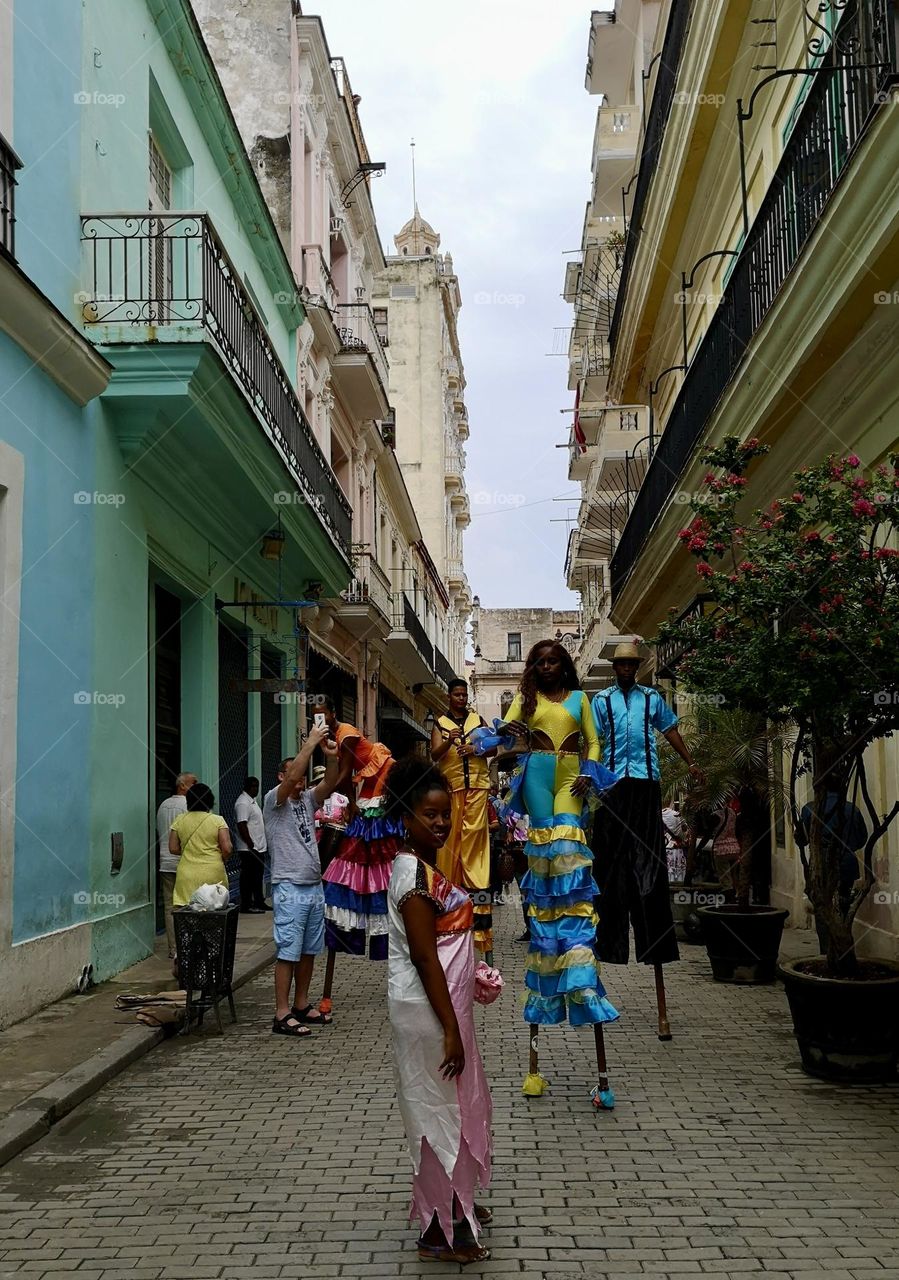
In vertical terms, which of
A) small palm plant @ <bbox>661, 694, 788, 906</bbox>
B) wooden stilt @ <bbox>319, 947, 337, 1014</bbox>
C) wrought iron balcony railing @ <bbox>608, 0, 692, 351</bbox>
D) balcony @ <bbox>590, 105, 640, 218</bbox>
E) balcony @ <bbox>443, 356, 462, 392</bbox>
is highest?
balcony @ <bbox>443, 356, 462, 392</bbox>

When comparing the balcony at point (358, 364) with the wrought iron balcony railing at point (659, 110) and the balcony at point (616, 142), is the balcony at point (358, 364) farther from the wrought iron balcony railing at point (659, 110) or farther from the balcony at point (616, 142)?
the balcony at point (616, 142)

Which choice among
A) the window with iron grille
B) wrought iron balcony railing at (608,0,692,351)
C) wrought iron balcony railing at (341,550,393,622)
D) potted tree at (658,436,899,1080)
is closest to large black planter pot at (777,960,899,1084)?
potted tree at (658,436,899,1080)

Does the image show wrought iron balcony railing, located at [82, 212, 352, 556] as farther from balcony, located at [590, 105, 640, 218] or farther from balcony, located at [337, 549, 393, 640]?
balcony, located at [590, 105, 640, 218]

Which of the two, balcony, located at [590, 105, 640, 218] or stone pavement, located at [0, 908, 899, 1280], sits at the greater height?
balcony, located at [590, 105, 640, 218]

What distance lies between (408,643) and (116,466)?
63.1ft

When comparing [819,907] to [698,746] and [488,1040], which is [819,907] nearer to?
[488,1040]

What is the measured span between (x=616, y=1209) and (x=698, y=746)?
18.7 feet

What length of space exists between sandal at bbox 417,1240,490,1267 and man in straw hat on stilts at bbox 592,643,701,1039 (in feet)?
10.4

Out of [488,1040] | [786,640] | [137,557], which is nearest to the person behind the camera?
[786,640]

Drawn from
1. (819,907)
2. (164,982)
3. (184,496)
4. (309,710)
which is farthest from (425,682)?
(819,907)

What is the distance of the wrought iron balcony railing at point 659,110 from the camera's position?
14812 mm

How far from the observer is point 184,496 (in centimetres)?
1199

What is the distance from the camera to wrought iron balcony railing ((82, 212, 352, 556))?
9.62 m

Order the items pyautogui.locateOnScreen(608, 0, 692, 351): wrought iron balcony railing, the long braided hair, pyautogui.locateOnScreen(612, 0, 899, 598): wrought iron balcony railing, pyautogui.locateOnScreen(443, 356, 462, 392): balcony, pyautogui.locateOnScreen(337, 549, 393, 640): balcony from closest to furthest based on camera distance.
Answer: the long braided hair < pyautogui.locateOnScreen(612, 0, 899, 598): wrought iron balcony railing < pyautogui.locateOnScreen(608, 0, 692, 351): wrought iron balcony railing < pyautogui.locateOnScreen(337, 549, 393, 640): balcony < pyautogui.locateOnScreen(443, 356, 462, 392): balcony
